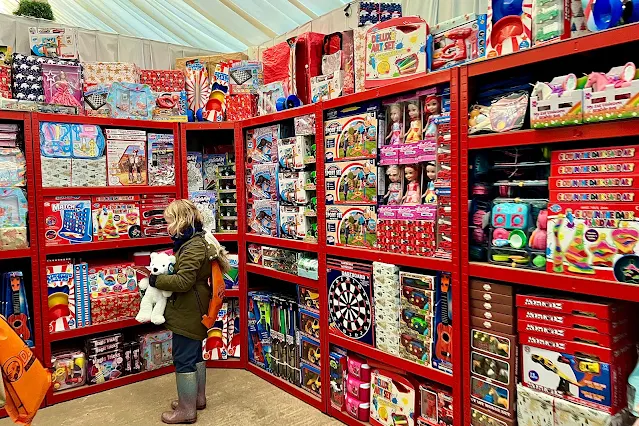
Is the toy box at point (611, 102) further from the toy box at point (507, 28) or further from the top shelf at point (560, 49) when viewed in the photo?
the toy box at point (507, 28)

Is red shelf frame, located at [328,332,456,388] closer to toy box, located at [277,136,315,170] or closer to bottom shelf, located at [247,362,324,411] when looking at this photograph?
bottom shelf, located at [247,362,324,411]

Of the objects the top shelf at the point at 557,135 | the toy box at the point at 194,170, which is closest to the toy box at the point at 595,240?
the top shelf at the point at 557,135

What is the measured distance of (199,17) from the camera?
15.9 feet

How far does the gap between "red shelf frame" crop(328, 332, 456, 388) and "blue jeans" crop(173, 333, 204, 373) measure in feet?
3.18

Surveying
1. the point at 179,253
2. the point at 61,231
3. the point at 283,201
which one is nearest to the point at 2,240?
the point at 61,231

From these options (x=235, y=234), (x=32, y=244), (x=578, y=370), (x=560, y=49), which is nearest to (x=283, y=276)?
(x=235, y=234)

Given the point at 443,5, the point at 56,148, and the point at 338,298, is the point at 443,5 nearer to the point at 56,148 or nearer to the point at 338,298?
the point at 338,298

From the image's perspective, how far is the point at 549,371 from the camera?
6.89 feet

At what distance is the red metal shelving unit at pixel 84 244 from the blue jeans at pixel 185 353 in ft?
3.31

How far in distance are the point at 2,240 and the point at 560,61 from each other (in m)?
3.89

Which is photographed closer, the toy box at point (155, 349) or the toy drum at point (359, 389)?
the toy drum at point (359, 389)

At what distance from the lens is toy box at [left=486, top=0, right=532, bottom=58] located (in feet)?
6.98

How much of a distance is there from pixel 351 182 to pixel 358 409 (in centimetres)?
153

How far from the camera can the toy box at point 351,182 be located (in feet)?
9.95
